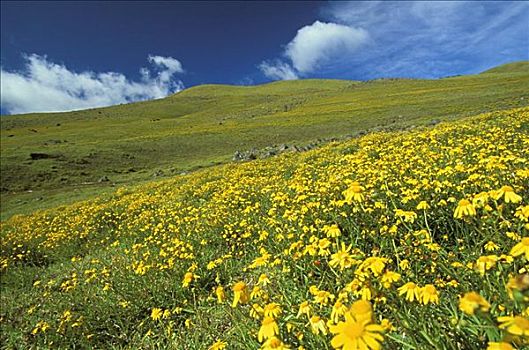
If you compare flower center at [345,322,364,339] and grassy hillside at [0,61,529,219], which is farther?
grassy hillside at [0,61,529,219]

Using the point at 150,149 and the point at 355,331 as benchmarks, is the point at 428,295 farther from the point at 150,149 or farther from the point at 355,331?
the point at 150,149

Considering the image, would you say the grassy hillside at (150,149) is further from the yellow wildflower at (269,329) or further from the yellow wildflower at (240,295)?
the yellow wildflower at (269,329)

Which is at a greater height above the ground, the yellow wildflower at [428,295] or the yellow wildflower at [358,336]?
the yellow wildflower at [358,336]

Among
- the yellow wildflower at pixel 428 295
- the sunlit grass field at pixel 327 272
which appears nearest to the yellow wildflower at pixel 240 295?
the sunlit grass field at pixel 327 272

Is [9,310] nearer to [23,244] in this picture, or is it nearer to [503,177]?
[23,244]

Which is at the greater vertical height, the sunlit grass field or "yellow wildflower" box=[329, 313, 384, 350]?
"yellow wildflower" box=[329, 313, 384, 350]

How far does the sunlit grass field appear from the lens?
1.97 metres

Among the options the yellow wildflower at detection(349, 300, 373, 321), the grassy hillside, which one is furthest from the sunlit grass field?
the grassy hillside

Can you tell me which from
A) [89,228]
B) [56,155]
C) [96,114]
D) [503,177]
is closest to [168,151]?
[56,155]

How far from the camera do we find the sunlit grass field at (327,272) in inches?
77.4

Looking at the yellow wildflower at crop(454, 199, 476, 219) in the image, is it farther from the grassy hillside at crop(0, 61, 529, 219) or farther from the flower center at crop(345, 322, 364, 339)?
the grassy hillside at crop(0, 61, 529, 219)

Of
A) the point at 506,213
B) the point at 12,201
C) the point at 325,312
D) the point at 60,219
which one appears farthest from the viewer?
the point at 12,201

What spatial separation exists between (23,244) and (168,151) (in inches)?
1440

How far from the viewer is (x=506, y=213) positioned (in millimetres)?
A: 3506
